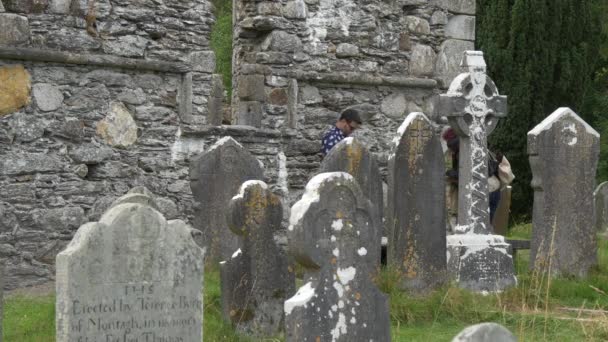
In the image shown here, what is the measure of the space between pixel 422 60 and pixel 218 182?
12.9 ft

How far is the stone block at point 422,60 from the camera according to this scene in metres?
14.4

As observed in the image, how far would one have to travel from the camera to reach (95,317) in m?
6.87

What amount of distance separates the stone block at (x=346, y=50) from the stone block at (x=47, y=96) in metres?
3.67

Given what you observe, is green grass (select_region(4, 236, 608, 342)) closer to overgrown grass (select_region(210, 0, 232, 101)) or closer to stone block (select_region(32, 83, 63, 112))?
stone block (select_region(32, 83, 63, 112))

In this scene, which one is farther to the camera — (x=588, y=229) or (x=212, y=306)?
(x=588, y=229)

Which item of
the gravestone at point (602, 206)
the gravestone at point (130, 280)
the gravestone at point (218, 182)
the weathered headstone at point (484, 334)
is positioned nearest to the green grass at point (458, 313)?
the gravestone at point (218, 182)

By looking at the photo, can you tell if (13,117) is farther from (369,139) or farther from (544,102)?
(544,102)

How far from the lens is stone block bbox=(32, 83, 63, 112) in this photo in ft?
37.2

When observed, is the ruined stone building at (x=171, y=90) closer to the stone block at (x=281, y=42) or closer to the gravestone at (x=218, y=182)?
the stone block at (x=281, y=42)

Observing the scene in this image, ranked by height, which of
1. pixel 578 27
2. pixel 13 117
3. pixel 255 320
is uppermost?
pixel 578 27

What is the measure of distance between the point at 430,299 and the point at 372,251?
8.77 feet

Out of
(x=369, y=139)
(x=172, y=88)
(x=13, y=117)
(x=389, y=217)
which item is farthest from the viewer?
(x=369, y=139)

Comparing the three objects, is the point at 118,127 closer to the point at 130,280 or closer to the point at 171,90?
the point at 171,90

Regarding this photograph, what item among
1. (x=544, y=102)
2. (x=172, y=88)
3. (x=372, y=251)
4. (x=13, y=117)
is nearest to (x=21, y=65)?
(x=13, y=117)
